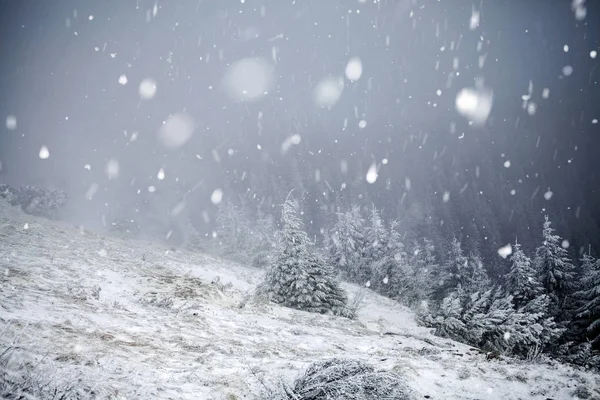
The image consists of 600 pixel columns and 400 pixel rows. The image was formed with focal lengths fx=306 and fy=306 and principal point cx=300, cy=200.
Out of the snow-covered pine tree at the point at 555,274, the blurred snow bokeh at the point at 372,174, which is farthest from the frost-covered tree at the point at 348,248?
the blurred snow bokeh at the point at 372,174

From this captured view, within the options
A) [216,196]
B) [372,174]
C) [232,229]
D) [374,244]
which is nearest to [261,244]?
[232,229]

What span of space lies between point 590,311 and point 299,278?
1728 centimetres

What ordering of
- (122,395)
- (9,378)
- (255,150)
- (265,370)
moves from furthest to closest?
(255,150) → (265,370) → (122,395) → (9,378)

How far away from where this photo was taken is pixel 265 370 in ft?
16.9

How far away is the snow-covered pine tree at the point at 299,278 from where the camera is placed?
44.3 feet

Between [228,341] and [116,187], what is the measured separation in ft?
430

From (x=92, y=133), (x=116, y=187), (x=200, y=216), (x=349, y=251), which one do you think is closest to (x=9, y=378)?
(x=349, y=251)

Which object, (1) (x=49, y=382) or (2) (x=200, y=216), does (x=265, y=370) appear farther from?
(2) (x=200, y=216)

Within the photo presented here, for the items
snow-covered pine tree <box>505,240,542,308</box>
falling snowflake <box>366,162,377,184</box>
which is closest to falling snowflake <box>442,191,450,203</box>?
falling snowflake <box>366,162,377,184</box>

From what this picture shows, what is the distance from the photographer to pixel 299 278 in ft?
45.3

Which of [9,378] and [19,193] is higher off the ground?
[9,378]

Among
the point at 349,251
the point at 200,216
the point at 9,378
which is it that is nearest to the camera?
the point at 9,378

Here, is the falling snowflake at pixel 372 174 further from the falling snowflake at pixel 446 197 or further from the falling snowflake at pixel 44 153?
the falling snowflake at pixel 44 153

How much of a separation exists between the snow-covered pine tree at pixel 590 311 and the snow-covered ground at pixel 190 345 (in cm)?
1465
